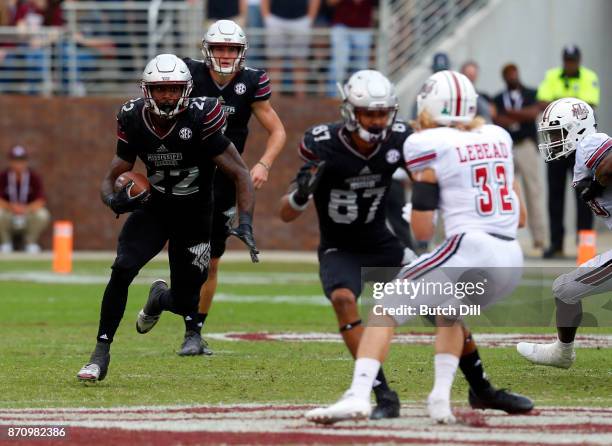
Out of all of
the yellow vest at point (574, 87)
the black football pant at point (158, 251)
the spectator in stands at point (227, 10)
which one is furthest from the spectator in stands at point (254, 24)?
the black football pant at point (158, 251)

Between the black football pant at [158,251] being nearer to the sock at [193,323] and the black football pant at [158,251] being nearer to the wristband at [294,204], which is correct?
the sock at [193,323]

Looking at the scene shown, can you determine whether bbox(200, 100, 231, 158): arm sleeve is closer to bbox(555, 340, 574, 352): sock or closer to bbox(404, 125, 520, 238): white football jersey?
bbox(404, 125, 520, 238): white football jersey

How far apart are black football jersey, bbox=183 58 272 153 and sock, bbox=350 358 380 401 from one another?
3.51 metres

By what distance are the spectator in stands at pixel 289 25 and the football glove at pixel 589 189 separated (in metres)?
11.3

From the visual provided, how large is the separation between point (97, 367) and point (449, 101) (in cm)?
243

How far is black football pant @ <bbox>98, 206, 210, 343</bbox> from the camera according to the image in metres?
7.80

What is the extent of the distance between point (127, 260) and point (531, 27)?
13.2 m

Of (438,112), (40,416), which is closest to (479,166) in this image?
(438,112)

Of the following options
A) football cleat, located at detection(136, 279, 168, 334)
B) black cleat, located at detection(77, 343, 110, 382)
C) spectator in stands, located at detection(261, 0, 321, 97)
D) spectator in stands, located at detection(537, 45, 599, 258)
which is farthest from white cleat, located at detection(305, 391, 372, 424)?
spectator in stands, located at detection(261, 0, 321, 97)

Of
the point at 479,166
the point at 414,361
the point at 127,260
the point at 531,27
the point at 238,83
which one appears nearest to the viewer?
the point at 479,166

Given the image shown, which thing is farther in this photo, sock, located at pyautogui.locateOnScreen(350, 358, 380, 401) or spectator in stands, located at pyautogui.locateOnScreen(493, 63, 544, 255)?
spectator in stands, located at pyautogui.locateOnScreen(493, 63, 544, 255)

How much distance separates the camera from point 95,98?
62.7 ft

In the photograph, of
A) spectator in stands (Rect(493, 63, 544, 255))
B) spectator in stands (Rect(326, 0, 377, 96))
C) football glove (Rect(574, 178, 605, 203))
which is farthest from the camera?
spectator in stands (Rect(326, 0, 377, 96))

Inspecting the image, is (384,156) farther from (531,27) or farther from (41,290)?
(531,27)
